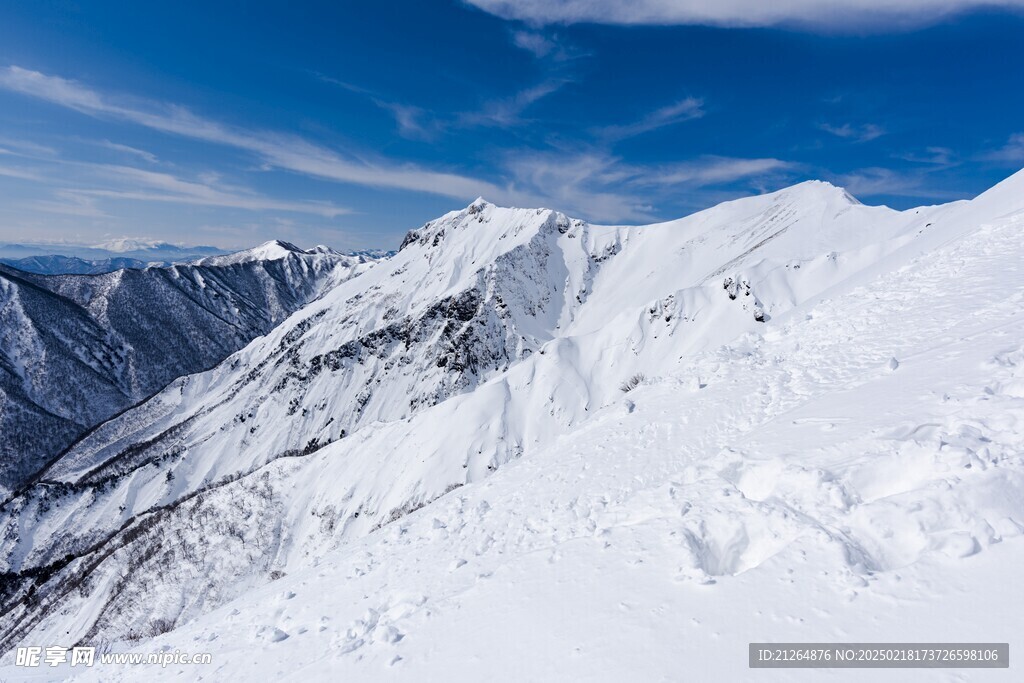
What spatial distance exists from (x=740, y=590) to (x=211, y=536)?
223ft

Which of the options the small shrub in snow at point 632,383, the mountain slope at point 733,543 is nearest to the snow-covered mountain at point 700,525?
the mountain slope at point 733,543

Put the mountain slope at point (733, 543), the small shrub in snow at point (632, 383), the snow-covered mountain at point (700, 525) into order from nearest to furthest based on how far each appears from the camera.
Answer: the mountain slope at point (733, 543)
the snow-covered mountain at point (700, 525)
the small shrub in snow at point (632, 383)

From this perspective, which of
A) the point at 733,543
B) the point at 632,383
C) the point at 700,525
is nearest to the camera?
the point at 733,543

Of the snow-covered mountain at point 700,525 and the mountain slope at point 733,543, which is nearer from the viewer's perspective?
the mountain slope at point 733,543

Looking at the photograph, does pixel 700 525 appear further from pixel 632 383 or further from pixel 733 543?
pixel 632 383

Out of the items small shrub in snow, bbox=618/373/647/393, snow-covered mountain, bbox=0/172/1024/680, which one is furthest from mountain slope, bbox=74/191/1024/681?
small shrub in snow, bbox=618/373/647/393

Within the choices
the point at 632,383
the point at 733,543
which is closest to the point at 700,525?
the point at 733,543

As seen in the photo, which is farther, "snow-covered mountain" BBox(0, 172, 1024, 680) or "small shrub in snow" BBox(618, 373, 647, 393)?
"small shrub in snow" BBox(618, 373, 647, 393)

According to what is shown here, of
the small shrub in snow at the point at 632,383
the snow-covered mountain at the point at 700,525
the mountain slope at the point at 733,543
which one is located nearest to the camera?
the mountain slope at the point at 733,543

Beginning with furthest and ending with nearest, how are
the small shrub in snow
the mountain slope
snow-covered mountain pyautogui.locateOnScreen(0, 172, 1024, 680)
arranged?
the small shrub in snow → snow-covered mountain pyautogui.locateOnScreen(0, 172, 1024, 680) → the mountain slope

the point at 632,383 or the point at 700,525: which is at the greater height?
the point at 632,383

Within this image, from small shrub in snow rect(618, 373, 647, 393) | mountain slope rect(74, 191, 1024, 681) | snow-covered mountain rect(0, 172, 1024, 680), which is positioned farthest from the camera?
small shrub in snow rect(618, 373, 647, 393)

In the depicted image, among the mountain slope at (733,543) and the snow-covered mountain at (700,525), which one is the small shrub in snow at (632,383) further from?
the mountain slope at (733,543)

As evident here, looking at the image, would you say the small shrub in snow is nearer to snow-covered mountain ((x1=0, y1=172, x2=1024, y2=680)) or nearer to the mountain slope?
snow-covered mountain ((x1=0, y1=172, x2=1024, y2=680))
